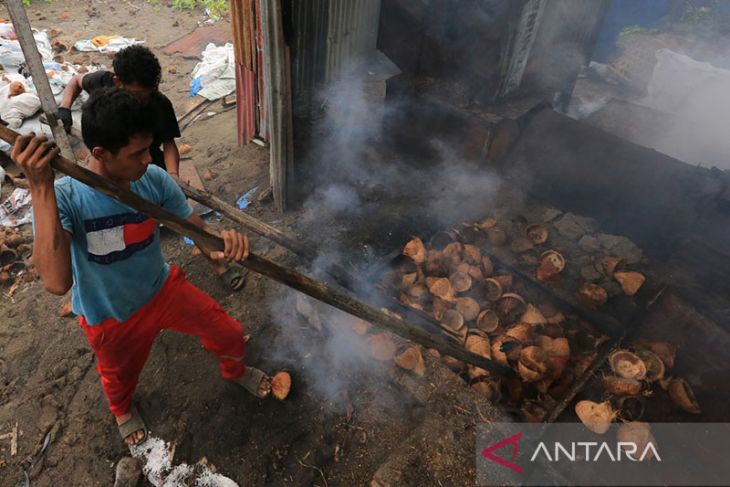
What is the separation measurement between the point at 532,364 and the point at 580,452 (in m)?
0.74

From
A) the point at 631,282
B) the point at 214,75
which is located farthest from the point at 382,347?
the point at 214,75

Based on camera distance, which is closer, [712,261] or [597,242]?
[712,261]

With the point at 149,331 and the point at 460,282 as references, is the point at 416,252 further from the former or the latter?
the point at 149,331

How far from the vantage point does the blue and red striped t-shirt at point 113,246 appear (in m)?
2.44

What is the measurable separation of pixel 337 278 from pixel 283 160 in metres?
1.95

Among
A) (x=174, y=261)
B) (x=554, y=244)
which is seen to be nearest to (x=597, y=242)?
(x=554, y=244)

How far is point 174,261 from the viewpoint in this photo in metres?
5.35

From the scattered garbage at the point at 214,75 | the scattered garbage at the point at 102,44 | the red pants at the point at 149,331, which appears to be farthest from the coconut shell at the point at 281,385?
the scattered garbage at the point at 102,44

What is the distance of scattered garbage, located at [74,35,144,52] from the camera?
10.2 meters

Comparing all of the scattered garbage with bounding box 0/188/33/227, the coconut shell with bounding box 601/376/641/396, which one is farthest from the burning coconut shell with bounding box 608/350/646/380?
the scattered garbage with bounding box 0/188/33/227

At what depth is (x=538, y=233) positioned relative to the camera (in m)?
5.18

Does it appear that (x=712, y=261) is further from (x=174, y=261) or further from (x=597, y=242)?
(x=174, y=261)

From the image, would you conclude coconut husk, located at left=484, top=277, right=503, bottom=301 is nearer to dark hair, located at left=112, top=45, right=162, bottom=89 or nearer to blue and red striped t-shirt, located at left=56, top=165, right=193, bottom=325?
blue and red striped t-shirt, located at left=56, top=165, right=193, bottom=325

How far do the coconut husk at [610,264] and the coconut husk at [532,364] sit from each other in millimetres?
1480
